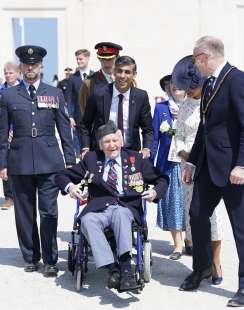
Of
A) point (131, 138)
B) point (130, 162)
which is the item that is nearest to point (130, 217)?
point (130, 162)

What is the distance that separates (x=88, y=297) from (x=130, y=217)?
672 millimetres

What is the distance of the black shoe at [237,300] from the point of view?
16.1ft

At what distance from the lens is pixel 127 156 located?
5.60 meters

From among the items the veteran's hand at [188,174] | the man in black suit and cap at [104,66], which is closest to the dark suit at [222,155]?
the veteran's hand at [188,174]

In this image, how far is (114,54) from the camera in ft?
20.9

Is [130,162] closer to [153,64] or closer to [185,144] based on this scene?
[185,144]

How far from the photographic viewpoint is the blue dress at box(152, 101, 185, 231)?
6.36 metres

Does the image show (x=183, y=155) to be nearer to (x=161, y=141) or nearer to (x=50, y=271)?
(x=161, y=141)

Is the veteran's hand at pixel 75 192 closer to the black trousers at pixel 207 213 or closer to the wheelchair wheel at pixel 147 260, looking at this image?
the wheelchair wheel at pixel 147 260

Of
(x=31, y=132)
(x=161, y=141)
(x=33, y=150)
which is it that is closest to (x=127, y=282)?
(x=33, y=150)

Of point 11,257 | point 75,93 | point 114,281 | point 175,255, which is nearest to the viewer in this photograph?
point 114,281

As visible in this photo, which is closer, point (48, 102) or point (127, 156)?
point (127, 156)

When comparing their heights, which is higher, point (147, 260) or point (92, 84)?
point (92, 84)

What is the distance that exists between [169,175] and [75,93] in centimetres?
372
